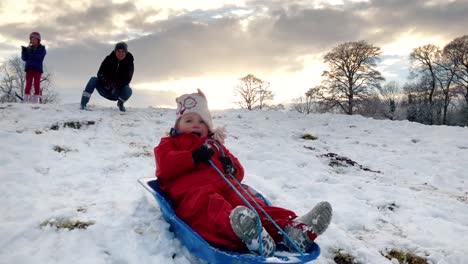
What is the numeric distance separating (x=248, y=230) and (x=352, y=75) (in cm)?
2593

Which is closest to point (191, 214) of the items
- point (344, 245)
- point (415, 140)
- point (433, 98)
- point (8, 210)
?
point (344, 245)

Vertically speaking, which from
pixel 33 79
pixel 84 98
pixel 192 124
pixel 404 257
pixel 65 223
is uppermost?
pixel 33 79

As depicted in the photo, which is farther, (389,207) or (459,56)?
(459,56)

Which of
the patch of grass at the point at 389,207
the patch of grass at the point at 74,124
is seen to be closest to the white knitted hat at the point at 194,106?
the patch of grass at the point at 389,207

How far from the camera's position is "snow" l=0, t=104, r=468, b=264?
268cm

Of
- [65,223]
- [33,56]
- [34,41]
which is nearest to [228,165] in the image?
[65,223]

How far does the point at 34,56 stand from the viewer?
8609 mm

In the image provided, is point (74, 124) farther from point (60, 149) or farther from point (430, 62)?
point (430, 62)

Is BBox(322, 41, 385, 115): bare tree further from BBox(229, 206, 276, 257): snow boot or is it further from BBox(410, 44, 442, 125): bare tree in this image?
BBox(229, 206, 276, 257): snow boot

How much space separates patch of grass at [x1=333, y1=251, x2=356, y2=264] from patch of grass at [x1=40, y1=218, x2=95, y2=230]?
1.95 m

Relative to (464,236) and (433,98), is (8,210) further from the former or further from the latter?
(433,98)

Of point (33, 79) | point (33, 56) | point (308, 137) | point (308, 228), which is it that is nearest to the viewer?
point (308, 228)

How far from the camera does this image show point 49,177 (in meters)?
3.92

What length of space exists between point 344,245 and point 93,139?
4.36 meters
